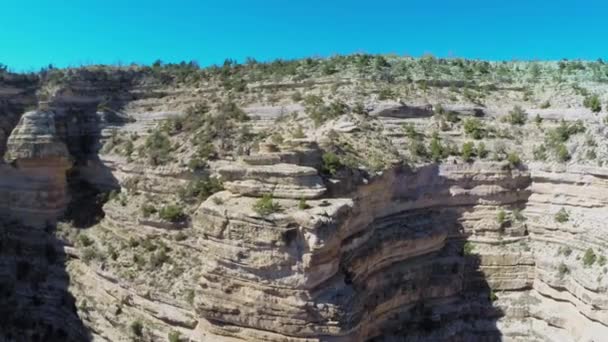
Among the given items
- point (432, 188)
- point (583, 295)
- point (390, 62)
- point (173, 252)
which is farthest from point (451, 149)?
point (173, 252)

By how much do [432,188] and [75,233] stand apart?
16.2 metres

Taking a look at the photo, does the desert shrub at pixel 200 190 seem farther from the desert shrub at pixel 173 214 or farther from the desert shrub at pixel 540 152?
the desert shrub at pixel 540 152

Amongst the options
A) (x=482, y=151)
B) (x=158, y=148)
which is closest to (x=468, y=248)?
(x=482, y=151)

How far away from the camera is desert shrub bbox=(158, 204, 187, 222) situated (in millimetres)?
20453

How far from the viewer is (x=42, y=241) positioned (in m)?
24.3

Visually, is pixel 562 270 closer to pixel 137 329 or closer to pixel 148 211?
pixel 137 329

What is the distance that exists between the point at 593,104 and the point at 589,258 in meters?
8.09

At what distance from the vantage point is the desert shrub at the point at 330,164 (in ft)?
→ 56.3

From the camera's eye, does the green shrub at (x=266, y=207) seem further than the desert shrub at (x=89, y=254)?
No

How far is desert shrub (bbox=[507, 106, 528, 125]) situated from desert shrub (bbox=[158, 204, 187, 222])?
15.3m

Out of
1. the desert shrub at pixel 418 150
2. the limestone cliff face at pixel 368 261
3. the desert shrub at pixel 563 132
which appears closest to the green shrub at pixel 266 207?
the limestone cliff face at pixel 368 261

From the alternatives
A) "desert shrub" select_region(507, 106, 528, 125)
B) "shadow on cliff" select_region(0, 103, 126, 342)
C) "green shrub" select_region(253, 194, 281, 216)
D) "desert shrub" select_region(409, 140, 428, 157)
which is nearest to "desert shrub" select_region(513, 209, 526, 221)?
"desert shrub" select_region(409, 140, 428, 157)

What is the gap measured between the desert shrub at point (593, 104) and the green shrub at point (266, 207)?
1608cm

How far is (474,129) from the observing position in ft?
75.7
